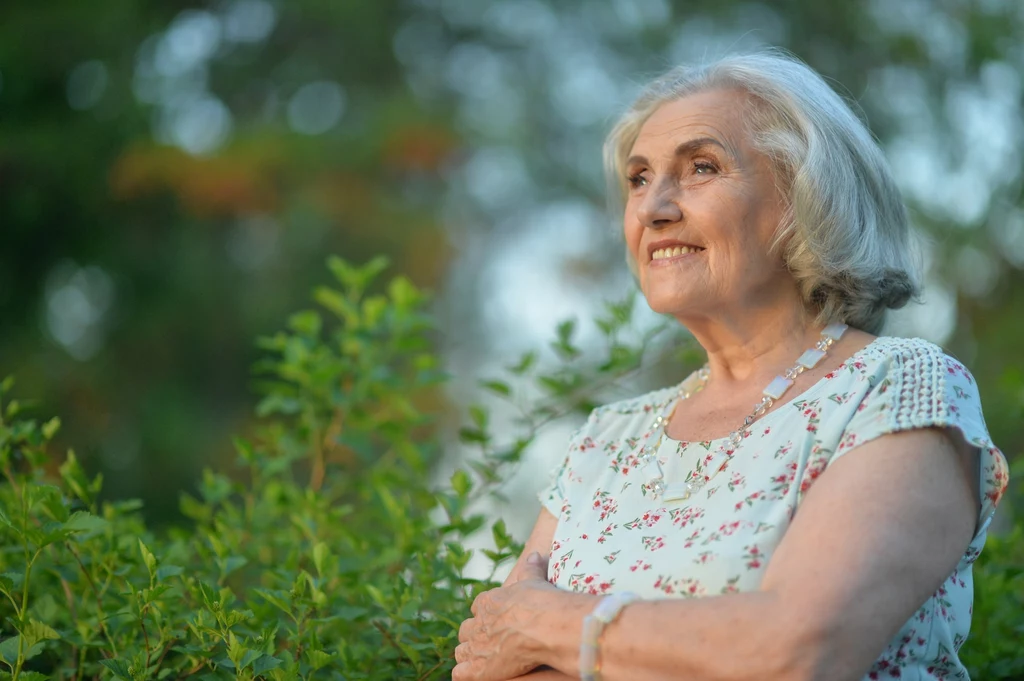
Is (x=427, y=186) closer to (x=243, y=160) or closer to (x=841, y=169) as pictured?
(x=243, y=160)

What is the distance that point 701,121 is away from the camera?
2.16 metres

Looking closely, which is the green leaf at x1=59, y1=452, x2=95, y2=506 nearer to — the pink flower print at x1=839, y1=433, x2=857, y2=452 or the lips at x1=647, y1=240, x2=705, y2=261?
the lips at x1=647, y1=240, x2=705, y2=261

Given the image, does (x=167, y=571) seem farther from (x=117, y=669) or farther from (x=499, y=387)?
(x=499, y=387)

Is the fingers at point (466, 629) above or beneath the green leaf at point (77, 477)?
beneath

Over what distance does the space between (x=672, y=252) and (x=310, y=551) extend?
1018 mm

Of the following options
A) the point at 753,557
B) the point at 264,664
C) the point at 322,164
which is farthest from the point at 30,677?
the point at 322,164

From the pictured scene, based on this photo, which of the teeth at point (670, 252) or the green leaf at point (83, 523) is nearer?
the green leaf at point (83, 523)

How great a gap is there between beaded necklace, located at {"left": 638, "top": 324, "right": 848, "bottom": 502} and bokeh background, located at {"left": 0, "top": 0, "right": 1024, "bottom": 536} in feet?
12.6

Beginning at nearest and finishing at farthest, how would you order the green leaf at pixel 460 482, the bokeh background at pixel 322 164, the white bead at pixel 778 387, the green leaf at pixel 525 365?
the white bead at pixel 778 387 < the green leaf at pixel 460 482 < the green leaf at pixel 525 365 < the bokeh background at pixel 322 164

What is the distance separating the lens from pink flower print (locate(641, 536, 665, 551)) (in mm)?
1821

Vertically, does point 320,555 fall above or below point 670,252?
below

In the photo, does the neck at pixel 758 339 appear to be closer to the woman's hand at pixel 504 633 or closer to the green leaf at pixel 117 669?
the woman's hand at pixel 504 633

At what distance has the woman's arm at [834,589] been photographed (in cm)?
147

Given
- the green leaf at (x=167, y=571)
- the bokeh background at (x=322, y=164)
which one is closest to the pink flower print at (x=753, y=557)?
the green leaf at (x=167, y=571)
